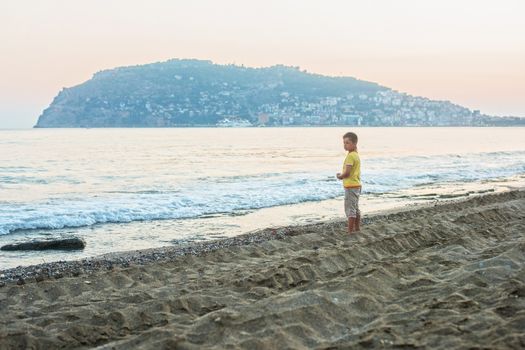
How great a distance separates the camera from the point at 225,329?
476 cm

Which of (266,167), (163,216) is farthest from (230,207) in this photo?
(266,167)

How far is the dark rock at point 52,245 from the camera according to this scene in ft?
36.4

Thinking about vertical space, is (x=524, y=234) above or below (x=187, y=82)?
below

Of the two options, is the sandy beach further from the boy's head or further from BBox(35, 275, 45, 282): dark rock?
the boy's head

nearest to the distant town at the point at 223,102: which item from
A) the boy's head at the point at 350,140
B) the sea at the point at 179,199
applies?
the sea at the point at 179,199

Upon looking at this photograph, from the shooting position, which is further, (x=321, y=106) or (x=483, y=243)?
(x=321, y=106)

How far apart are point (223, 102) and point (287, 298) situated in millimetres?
150809

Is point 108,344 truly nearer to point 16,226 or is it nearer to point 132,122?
point 16,226

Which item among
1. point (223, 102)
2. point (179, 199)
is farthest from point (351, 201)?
point (223, 102)

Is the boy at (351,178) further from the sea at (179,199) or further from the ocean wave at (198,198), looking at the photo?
the ocean wave at (198,198)

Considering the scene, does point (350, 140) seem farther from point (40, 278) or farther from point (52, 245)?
point (52, 245)

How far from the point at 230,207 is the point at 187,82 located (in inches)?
5410

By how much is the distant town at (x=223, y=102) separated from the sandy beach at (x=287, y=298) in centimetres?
14060

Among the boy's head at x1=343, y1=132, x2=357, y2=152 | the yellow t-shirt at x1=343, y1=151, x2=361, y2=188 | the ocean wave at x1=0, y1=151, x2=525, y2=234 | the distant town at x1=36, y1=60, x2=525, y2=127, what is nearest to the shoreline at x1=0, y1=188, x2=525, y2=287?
the yellow t-shirt at x1=343, y1=151, x2=361, y2=188
